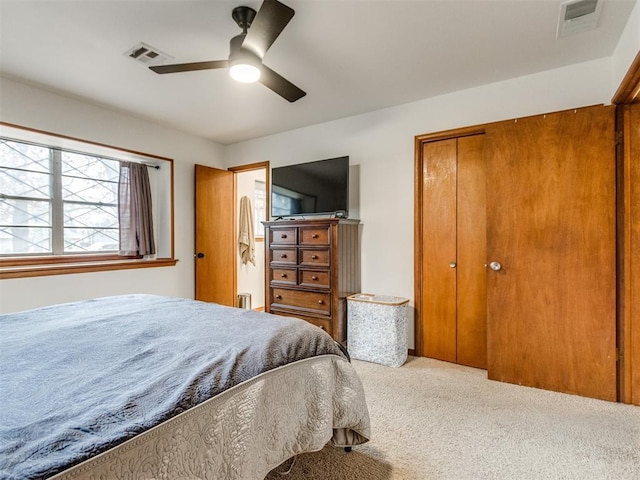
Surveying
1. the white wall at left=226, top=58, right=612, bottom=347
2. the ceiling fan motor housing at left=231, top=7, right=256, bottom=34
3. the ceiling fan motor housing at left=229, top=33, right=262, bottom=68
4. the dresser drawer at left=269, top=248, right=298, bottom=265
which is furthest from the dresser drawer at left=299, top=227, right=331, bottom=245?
the ceiling fan motor housing at left=231, top=7, right=256, bottom=34

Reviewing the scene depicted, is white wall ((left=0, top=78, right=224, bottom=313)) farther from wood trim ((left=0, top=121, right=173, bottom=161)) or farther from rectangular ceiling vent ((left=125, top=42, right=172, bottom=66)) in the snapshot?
rectangular ceiling vent ((left=125, top=42, right=172, bottom=66))

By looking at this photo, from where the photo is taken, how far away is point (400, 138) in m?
3.25

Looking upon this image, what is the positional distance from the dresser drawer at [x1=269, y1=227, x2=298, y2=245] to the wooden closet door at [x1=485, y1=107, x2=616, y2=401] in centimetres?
182

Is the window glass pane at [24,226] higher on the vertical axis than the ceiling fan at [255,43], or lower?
lower

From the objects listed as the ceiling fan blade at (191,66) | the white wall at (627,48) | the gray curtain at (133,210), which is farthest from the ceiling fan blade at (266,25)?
the gray curtain at (133,210)

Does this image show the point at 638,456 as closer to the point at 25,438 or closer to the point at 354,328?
the point at 354,328

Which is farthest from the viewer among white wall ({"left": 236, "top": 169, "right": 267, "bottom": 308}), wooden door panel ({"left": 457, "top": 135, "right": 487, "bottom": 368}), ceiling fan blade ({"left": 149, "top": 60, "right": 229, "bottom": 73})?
white wall ({"left": 236, "top": 169, "right": 267, "bottom": 308})

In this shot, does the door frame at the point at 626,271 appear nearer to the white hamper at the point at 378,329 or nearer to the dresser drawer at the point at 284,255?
the white hamper at the point at 378,329

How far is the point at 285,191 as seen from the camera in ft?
12.5

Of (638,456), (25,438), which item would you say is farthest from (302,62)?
(638,456)

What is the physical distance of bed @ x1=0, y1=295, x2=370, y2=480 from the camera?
71 centimetres

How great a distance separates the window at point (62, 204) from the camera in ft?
9.43

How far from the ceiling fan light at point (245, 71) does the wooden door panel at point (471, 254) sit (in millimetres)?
1946

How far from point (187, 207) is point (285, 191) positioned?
1.32 m
